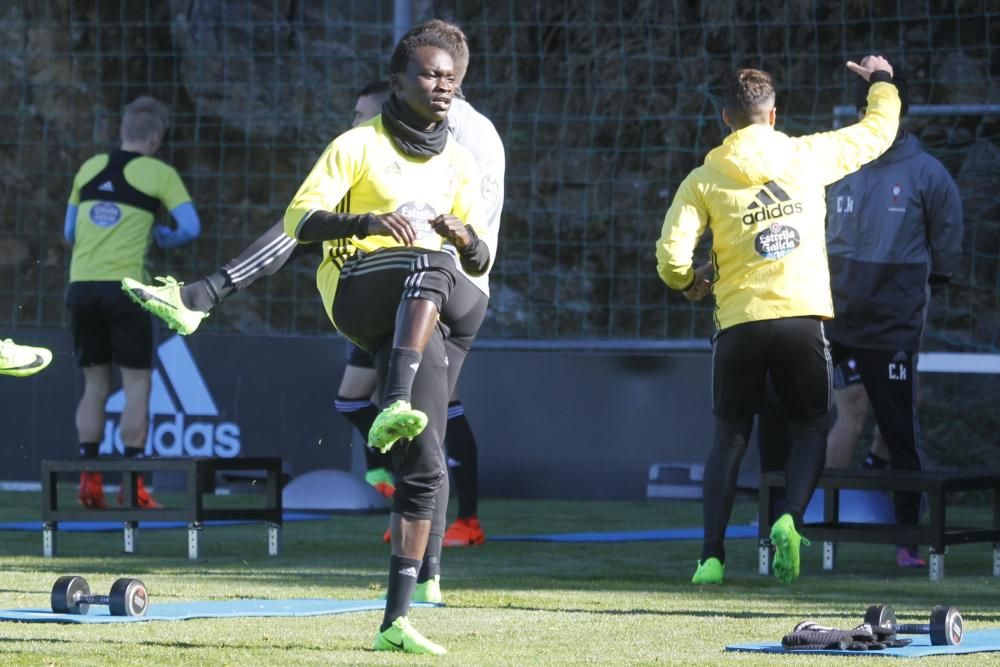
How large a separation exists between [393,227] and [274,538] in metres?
4.07

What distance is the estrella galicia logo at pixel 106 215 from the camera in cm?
1097

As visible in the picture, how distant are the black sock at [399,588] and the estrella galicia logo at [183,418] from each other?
7.94 m

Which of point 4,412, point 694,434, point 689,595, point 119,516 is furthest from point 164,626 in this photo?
point 4,412

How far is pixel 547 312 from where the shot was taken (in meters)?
16.0

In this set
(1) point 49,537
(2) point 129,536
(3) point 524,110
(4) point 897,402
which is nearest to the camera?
(4) point 897,402

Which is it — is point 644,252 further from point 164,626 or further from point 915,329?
point 164,626

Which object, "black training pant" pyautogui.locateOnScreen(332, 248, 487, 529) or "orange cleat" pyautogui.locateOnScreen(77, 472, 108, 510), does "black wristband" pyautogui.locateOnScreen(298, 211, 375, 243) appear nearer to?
"black training pant" pyautogui.locateOnScreen(332, 248, 487, 529)

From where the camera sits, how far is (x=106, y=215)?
11.0 metres

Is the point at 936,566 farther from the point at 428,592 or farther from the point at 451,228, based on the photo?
the point at 451,228

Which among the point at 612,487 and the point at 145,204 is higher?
the point at 145,204

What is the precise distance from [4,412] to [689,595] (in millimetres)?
7874

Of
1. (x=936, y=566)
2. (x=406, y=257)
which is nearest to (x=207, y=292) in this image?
(x=406, y=257)

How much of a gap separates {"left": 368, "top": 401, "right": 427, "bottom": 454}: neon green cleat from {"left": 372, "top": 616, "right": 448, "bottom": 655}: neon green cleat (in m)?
0.51

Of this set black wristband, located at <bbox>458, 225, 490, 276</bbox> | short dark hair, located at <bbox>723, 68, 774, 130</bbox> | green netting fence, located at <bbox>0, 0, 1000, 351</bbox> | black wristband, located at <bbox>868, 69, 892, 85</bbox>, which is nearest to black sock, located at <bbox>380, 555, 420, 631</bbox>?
black wristband, located at <bbox>458, 225, 490, 276</bbox>
